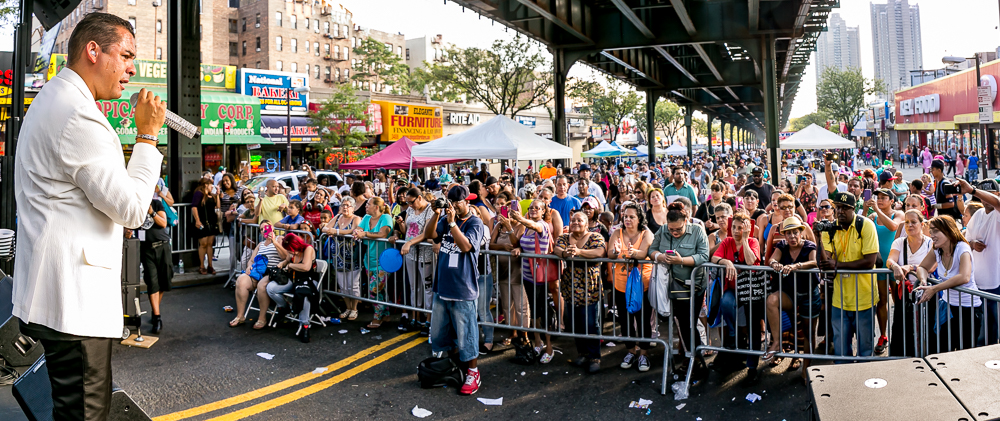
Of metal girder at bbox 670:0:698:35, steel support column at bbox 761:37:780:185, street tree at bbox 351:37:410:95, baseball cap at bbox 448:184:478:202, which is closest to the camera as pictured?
baseball cap at bbox 448:184:478:202

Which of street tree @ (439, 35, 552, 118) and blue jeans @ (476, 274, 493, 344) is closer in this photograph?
blue jeans @ (476, 274, 493, 344)

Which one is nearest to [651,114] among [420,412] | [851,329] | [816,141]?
[816,141]

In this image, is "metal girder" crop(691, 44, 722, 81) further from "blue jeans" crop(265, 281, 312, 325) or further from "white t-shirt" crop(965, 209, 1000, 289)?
"blue jeans" crop(265, 281, 312, 325)

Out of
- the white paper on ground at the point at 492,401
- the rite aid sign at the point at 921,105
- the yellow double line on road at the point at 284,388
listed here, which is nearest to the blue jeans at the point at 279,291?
the yellow double line on road at the point at 284,388

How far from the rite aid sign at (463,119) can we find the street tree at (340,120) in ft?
43.0

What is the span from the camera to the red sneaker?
6191 mm

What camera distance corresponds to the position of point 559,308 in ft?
23.8

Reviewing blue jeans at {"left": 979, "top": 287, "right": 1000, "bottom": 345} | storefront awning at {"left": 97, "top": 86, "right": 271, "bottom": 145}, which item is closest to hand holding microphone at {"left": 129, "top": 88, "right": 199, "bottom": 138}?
blue jeans at {"left": 979, "top": 287, "right": 1000, "bottom": 345}

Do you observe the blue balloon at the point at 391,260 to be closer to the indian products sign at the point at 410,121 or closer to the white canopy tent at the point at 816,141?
the white canopy tent at the point at 816,141

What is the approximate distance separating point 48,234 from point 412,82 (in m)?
68.4

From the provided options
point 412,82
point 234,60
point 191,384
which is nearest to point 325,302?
point 191,384

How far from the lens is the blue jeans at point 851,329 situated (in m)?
6.25

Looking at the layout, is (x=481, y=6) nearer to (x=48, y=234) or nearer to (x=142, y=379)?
(x=142, y=379)

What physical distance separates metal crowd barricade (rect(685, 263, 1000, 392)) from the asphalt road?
0.39 m
